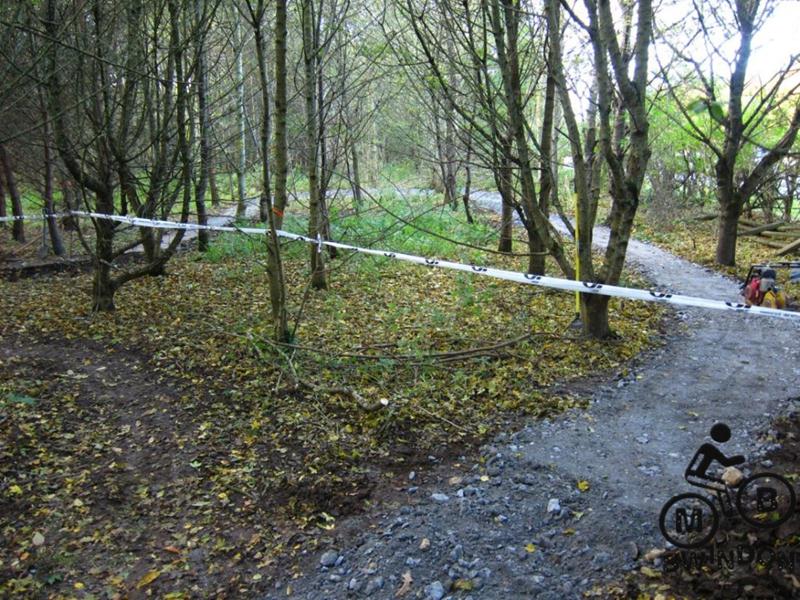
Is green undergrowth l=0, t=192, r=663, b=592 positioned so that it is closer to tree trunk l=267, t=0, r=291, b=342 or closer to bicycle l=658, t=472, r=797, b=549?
tree trunk l=267, t=0, r=291, b=342

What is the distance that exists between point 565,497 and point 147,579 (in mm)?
2777

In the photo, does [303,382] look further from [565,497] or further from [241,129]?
[241,129]

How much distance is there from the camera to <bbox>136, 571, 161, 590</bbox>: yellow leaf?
3436 millimetres

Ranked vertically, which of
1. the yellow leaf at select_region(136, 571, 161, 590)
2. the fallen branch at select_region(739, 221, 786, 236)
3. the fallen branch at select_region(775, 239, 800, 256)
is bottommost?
the yellow leaf at select_region(136, 571, 161, 590)

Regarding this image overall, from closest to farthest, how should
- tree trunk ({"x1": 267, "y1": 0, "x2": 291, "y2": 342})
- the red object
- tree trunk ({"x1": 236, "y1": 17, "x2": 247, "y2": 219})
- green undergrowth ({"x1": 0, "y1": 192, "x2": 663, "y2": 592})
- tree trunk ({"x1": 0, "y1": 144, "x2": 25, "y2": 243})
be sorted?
green undergrowth ({"x1": 0, "y1": 192, "x2": 663, "y2": 592}) < tree trunk ({"x1": 267, "y1": 0, "x2": 291, "y2": 342}) < the red object < tree trunk ({"x1": 236, "y1": 17, "x2": 247, "y2": 219}) < tree trunk ({"x1": 0, "y1": 144, "x2": 25, "y2": 243})

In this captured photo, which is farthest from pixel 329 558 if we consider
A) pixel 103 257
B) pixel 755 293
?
pixel 103 257

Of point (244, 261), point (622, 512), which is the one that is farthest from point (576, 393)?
point (244, 261)

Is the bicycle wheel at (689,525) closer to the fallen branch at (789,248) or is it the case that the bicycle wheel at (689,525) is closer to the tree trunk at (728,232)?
the tree trunk at (728,232)

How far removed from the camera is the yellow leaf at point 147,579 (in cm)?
344

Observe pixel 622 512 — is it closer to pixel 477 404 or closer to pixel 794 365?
pixel 477 404

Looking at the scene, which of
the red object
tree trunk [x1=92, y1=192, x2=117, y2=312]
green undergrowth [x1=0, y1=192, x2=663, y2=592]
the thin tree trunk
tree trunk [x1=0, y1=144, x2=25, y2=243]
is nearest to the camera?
green undergrowth [x1=0, y1=192, x2=663, y2=592]

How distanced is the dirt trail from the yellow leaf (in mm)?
831

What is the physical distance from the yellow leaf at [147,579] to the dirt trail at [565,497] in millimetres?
831

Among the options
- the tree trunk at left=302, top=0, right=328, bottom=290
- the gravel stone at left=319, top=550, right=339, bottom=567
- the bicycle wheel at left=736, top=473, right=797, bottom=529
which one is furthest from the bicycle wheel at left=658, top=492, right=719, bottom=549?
the tree trunk at left=302, top=0, right=328, bottom=290
